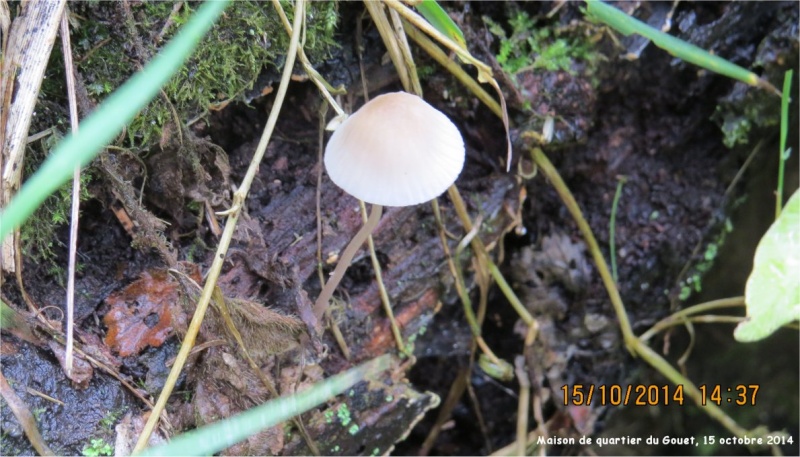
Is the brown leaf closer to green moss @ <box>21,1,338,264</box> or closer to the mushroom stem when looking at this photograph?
green moss @ <box>21,1,338,264</box>

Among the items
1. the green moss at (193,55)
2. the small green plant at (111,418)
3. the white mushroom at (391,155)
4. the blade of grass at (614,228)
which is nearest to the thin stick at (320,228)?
the green moss at (193,55)

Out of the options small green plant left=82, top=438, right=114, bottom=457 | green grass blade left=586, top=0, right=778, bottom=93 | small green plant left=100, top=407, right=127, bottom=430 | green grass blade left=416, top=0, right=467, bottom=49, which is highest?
green grass blade left=416, top=0, right=467, bottom=49

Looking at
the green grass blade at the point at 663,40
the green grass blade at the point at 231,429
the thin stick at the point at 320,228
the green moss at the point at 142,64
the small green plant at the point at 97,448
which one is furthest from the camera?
the thin stick at the point at 320,228

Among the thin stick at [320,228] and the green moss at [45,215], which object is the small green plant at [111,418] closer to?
the green moss at [45,215]

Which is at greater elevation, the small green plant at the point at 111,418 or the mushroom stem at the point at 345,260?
the mushroom stem at the point at 345,260

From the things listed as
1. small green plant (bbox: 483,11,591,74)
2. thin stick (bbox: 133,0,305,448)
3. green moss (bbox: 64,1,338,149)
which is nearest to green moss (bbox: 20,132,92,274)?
green moss (bbox: 64,1,338,149)
